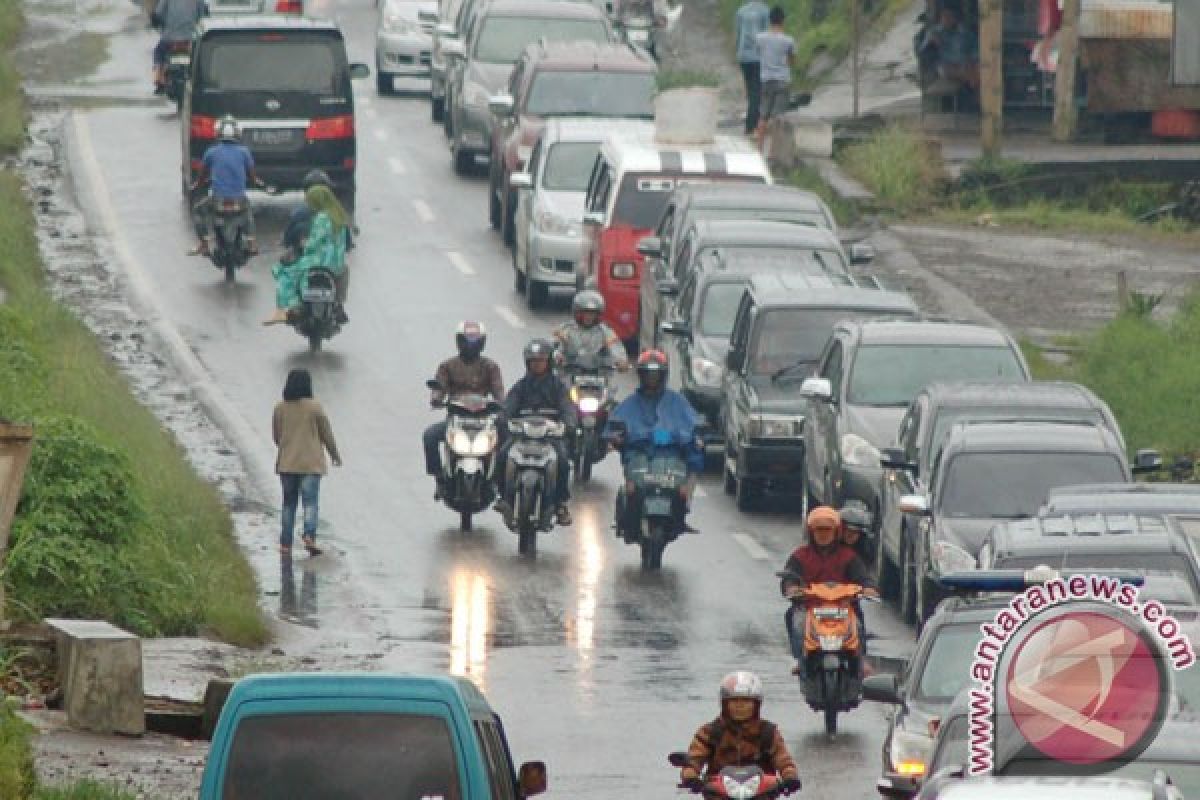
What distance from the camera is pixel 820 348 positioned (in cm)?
2806

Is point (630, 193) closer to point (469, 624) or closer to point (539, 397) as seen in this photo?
point (539, 397)

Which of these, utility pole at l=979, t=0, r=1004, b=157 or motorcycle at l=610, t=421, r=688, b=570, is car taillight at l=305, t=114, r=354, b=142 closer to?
utility pole at l=979, t=0, r=1004, b=157

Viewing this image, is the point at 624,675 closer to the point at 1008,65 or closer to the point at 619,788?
the point at 619,788

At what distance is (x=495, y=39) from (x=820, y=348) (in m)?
17.0

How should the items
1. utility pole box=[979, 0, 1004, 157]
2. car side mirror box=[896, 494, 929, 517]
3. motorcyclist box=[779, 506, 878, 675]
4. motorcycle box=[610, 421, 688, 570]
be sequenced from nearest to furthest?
motorcyclist box=[779, 506, 878, 675]
car side mirror box=[896, 494, 929, 517]
motorcycle box=[610, 421, 688, 570]
utility pole box=[979, 0, 1004, 157]

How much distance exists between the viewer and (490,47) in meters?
44.2

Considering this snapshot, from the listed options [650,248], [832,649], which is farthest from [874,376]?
[832,649]

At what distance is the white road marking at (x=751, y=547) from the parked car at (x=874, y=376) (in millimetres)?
565

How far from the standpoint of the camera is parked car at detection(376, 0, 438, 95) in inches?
1972

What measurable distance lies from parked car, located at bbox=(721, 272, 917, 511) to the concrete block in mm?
9622

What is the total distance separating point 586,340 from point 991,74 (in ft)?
47.3

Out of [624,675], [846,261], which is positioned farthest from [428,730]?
[846,261]

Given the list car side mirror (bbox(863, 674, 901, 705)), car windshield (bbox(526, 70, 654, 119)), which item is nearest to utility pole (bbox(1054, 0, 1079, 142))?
car windshield (bbox(526, 70, 654, 119))

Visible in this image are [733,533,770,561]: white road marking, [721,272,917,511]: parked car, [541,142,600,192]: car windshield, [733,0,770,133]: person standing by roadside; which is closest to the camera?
[733,533,770,561]: white road marking
